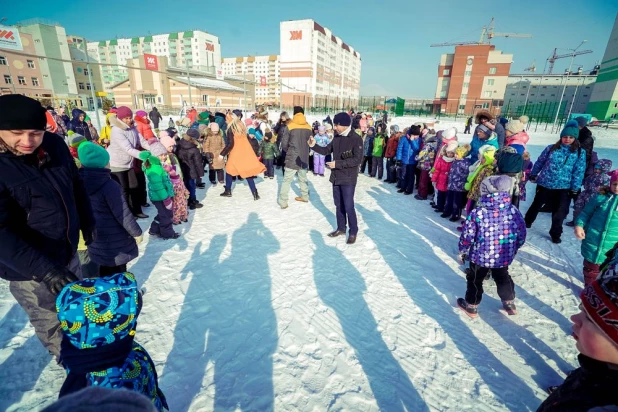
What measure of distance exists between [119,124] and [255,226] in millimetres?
2800

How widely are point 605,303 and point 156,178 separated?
15.6 feet

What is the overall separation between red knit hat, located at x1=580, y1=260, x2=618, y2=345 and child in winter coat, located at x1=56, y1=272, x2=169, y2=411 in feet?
5.50

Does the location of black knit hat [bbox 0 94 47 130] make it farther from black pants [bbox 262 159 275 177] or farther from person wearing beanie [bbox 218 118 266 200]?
black pants [bbox 262 159 275 177]

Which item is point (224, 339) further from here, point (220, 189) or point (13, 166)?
point (220, 189)

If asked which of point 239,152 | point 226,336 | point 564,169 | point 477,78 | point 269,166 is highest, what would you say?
point 477,78

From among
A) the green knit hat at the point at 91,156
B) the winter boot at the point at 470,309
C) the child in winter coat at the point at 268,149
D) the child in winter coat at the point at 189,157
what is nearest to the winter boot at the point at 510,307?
the winter boot at the point at 470,309

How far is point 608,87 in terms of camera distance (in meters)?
33.0

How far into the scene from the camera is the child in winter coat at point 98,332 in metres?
1.14

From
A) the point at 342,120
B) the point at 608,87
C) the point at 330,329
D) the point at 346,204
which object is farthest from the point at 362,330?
the point at 608,87

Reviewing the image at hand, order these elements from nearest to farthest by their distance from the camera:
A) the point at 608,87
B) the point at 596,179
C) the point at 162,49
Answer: the point at 596,179 < the point at 608,87 < the point at 162,49

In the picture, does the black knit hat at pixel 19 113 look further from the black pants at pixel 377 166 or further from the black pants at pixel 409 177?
the black pants at pixel 377 166

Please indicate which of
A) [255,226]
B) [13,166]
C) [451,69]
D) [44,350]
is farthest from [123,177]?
[451,69]

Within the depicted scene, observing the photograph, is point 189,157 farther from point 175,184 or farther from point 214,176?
point 214,176

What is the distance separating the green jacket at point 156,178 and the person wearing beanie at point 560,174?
237 inches
